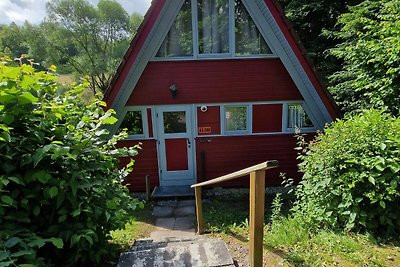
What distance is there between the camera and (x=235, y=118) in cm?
669

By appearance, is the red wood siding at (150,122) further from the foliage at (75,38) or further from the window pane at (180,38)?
the foliage at (75,38)

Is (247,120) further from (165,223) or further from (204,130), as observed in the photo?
(165,223)

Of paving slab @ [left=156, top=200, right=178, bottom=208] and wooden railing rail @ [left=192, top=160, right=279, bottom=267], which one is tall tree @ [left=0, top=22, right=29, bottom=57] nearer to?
paving slab @ [left=156, top=200, right=178, bottom=208]

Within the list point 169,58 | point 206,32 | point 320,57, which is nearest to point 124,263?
point 169,58

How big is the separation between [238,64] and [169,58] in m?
1.69

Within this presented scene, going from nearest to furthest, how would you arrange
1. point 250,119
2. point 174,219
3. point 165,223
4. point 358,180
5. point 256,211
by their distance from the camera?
point 256,211
point 358,180
point 165,223
point 174,219
point 250,119

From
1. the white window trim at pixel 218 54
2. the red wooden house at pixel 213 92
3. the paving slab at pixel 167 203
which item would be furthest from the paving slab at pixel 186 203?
the white window trim at pixel 218 54

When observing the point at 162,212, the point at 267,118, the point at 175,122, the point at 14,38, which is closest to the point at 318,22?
the point at 267,118

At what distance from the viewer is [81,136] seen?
6.88ft

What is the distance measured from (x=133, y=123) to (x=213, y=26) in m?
3.10

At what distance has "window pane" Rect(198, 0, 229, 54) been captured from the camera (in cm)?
611

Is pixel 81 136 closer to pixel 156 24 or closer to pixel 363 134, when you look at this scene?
pixel 363 134

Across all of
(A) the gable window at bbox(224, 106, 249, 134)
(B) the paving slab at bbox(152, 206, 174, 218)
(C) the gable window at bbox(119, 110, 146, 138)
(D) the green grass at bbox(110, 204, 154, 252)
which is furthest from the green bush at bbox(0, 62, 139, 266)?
(A) the gable window at bbox(224, 106, 249, 134)

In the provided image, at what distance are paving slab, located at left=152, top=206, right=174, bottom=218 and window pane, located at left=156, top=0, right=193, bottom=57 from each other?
366cm
